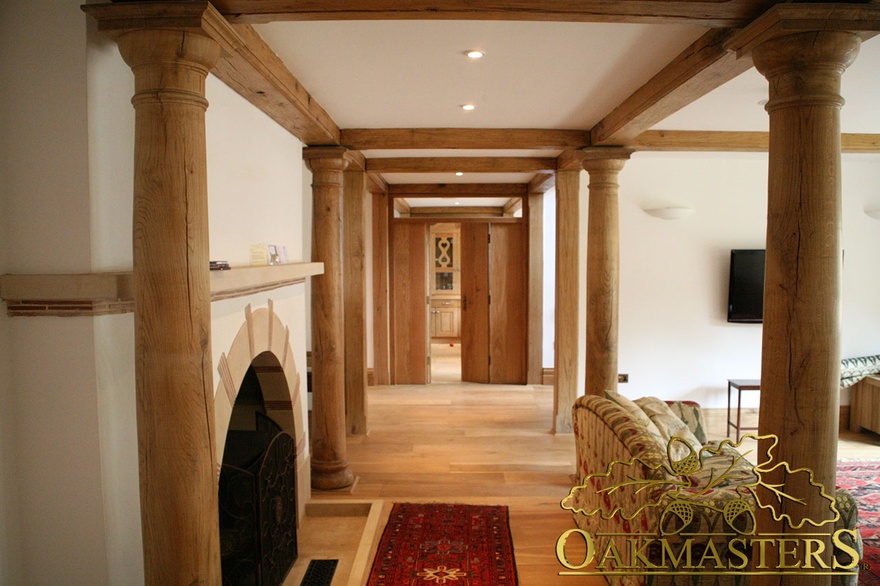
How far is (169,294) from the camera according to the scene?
184 cm

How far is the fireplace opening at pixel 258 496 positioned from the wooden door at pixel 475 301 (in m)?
4.33

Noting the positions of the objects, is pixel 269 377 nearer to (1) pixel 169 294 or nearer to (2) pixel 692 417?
(1) pixel 169 294

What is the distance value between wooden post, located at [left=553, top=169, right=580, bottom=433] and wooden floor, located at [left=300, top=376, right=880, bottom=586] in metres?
0.50

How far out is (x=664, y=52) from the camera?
271 centimetres

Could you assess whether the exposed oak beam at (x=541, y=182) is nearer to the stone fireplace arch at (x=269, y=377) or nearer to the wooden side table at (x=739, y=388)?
the wooden side table at (x=739, y=388)

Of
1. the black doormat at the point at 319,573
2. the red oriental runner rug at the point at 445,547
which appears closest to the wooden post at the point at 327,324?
the red oriental runner rug at the point at 445,547

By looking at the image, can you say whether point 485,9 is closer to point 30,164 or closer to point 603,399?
point 30,164

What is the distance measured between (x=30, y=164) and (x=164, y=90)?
0.48 meters

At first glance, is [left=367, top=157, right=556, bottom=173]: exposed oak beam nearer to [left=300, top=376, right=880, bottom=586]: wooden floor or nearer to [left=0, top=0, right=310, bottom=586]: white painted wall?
[left=300, top=376, right=880, bottom=586]: wooden floor

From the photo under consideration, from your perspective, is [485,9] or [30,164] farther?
[485,9]

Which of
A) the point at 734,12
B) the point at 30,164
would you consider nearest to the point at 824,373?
the point at 734,12

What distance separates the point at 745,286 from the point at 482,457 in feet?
10.3

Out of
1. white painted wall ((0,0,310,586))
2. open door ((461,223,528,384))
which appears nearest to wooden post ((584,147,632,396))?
white painted wall ((0,0,310,586))

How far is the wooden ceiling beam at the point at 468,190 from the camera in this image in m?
7.55
